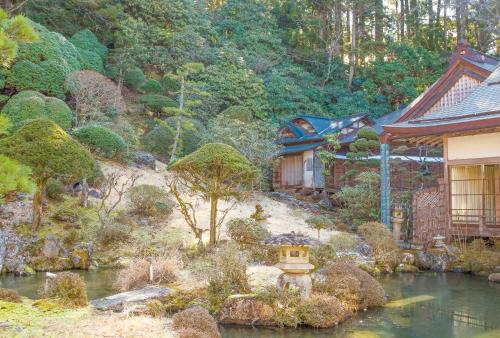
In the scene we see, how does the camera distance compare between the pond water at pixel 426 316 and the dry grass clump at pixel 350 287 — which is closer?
the pond water at pixel 426 316

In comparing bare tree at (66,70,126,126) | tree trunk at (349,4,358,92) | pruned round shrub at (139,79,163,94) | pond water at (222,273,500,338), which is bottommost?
pond water at (222,273,500,338)

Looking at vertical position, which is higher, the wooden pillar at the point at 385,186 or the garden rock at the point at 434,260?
the wooden pillar at the point at 385,186

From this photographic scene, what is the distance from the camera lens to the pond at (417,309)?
23.0 ft

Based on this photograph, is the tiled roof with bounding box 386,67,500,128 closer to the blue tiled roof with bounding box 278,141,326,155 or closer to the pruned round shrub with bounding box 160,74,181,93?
the blue tiled roof with bounding box 278,141,326,155

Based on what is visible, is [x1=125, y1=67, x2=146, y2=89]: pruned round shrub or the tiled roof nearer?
the tiled roof

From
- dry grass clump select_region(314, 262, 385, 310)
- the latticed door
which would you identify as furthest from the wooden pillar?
dry grass clump select_region(314, 262, 385, 310)

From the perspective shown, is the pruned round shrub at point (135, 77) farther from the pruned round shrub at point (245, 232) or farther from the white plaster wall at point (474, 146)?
the white plaster wall at point (474, 146)

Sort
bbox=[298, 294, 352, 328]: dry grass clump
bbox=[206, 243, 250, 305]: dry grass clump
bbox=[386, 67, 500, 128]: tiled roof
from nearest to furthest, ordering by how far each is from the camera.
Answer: bbox=[298, 294, 352, 328]: dry grass clump, bbox=[206, 243, 250, 305]: dry grass clump, bbox=[386, 67, 500, 128]: tiled roof

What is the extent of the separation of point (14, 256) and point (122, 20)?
65.6ft

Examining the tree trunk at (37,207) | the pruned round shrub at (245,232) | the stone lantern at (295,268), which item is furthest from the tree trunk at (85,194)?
the stone lantern at (295,268)

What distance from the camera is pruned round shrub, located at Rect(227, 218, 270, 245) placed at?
12.8m

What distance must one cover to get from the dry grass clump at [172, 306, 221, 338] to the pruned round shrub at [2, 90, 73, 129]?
1333cm

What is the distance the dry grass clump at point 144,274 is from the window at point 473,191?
A: 27.3ft

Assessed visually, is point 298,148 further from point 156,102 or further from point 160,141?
point 156,102
